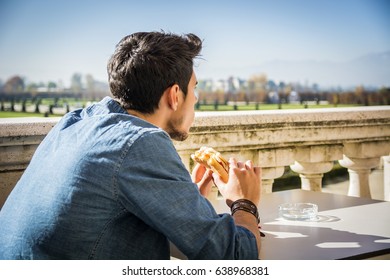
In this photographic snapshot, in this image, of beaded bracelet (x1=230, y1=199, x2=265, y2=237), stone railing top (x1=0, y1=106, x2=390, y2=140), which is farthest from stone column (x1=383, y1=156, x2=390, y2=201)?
beaded bracelet (x1=230, y1=199, x2=265, y2=237)

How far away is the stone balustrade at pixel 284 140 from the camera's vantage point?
113 inches

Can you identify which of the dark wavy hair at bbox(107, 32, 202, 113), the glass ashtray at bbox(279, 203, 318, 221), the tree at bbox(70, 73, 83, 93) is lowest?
the glass ashtray at bbox(279, 203, 318, 221)

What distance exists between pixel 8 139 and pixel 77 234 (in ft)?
4.42

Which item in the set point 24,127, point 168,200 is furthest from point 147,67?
point 24,127

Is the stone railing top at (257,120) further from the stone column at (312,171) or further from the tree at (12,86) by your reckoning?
the tree at (12,86)

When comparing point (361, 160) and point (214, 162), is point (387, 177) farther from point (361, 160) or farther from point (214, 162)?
point (214, 162)

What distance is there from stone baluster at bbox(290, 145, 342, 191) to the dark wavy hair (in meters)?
2.07

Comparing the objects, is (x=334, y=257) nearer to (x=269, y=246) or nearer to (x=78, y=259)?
(x=269, y=246)

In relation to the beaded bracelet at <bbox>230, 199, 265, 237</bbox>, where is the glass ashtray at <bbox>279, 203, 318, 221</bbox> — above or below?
below

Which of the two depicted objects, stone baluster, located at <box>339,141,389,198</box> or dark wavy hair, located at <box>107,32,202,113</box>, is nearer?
dark wavy hair, located at <box>107,32,202,113</box>

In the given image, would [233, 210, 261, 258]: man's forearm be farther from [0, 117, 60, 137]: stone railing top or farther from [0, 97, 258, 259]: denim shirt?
[0, 117, 60, 137]: stone railing top

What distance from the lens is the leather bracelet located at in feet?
6.47
